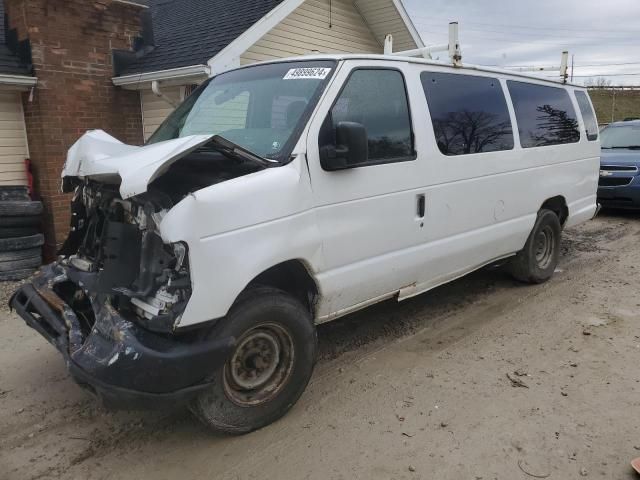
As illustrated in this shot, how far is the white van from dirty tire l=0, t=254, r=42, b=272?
3.37 m

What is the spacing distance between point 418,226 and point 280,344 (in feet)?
4.87

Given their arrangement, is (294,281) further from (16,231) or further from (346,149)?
(16,231)

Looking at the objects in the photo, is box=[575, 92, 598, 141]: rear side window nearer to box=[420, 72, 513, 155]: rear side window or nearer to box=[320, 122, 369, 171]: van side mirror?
box=[420, 72, 513, 155]: rear side window

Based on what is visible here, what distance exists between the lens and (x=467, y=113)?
4.64 m

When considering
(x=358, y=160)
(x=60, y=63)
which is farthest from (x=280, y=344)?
(x=60, y=63)

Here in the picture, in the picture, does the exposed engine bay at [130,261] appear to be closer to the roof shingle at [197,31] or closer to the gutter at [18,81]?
the gutter at [18,81]

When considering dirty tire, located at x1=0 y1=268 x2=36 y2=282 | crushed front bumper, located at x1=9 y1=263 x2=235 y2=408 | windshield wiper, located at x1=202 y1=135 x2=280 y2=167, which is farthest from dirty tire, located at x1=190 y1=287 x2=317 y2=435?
dirty tire, located at x1=0 y1=268 x2=36 y2=282

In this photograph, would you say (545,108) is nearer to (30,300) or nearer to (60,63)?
(30,300)

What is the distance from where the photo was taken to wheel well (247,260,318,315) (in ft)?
11.4

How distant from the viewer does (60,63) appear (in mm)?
7578

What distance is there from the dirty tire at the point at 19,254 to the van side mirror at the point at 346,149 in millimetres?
5078

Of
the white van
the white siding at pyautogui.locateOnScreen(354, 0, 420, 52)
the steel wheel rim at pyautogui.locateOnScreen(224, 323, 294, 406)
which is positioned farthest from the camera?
the white siding at pyautogui.locateOnScreen(354, 0, 420, 52)

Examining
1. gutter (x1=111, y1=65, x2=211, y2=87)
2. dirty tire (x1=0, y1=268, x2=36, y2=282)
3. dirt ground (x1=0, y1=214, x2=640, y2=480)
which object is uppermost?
gutter (x1=111, y1=65, x2=211, y2=87)

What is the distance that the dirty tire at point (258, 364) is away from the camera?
305 cm
